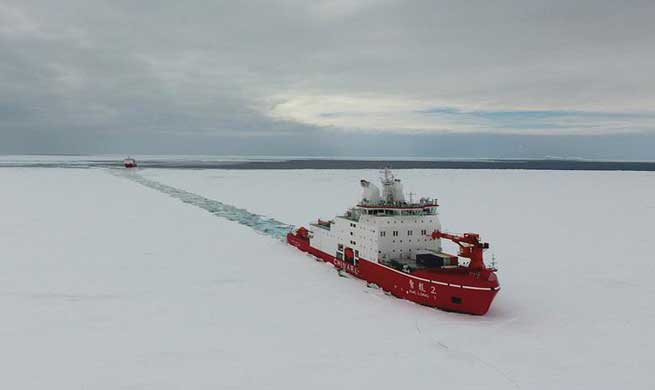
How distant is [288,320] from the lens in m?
16.9

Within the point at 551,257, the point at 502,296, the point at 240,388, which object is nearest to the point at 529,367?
the point at 502,296

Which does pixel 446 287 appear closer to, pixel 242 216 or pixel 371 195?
pixel 371 195

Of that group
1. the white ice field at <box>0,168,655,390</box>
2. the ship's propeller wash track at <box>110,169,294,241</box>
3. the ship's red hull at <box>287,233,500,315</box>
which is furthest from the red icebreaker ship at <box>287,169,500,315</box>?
the ship's propeller wash track at <box>110,169,294,241</box>

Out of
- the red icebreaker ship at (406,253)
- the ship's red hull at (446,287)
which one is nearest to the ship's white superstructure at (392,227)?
the red icebreaker ship at (406,253)

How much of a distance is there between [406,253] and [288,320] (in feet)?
26.1

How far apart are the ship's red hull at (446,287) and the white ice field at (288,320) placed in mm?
486

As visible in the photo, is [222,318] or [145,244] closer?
[222,318]

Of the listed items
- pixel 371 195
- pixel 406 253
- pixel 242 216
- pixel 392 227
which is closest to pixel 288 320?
pixel 392 227

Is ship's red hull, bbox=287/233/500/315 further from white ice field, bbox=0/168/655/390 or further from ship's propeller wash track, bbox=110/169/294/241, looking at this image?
ship's propeller wash track, bbox=110/169/294/241

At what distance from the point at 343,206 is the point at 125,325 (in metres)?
34.9

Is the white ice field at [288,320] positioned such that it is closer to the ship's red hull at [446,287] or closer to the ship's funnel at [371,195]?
the ship's red hull at [446,287]

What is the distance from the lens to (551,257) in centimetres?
2647

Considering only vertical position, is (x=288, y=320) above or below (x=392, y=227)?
below

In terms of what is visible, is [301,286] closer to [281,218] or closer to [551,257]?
[551,257]
